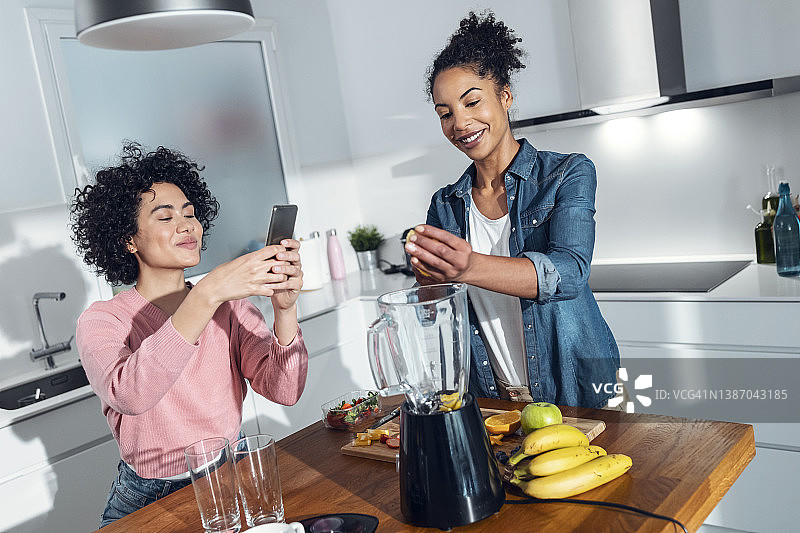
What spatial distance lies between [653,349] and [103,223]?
1.81 m

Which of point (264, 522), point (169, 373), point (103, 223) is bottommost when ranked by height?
point (264, 522)

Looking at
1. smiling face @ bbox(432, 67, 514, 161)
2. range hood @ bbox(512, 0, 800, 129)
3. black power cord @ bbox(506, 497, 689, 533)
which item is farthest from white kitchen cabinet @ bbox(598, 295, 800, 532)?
black power cord @ bbox(506, 497, 689, 533)

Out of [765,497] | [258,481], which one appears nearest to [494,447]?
[258,481]

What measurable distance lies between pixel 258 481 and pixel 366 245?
2.83m

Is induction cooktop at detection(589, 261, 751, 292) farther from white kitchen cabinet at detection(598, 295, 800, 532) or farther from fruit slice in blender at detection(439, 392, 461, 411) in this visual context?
fruit slice in blender at detection(439, 392, 461, 411)

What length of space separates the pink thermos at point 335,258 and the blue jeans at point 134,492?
2.24 metres

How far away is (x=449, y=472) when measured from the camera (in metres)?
1.04

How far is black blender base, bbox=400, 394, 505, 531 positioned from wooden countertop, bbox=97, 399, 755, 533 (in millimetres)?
25

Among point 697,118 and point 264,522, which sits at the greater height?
point 697,118

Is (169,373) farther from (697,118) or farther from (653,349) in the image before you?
(697,118)

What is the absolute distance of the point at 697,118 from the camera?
285 centimetres

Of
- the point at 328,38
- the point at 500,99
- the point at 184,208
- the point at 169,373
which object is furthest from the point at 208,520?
the point at 328,38

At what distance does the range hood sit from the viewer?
2.55 m

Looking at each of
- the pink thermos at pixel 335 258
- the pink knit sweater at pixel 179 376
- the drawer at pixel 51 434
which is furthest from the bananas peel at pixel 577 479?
the pink thermos at pixel 335 258
